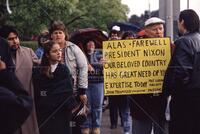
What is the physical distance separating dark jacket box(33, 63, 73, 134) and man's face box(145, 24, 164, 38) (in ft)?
3.49

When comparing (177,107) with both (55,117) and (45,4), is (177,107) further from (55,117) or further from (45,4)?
(45,4)

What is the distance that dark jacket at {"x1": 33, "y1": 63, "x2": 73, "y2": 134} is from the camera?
652cm

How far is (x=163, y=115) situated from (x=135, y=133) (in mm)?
410

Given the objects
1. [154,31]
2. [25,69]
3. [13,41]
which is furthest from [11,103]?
[154,31]

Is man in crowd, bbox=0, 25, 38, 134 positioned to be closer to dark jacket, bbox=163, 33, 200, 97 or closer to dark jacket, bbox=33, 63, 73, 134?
dark jacket, bbox=33, 63, 73, 134

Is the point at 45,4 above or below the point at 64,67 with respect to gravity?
above

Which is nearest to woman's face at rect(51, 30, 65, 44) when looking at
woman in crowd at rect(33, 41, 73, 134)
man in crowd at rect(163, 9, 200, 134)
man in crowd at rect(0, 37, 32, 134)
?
woman in crowd at rect(33, 41, 73, 134)

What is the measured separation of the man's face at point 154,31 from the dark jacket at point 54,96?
3.49ft

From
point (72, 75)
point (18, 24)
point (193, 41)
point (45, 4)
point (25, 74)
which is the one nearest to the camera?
point (193, 41)

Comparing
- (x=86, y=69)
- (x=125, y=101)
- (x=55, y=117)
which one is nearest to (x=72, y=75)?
(x=86, y=69)

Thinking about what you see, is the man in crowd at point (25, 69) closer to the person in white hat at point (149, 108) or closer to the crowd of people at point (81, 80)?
the crowd of people at point (81, 80)

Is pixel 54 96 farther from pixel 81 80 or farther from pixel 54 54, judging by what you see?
pixel 81 80

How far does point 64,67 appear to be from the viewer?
6.57 metres

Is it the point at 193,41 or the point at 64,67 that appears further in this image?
the point at 64,67
